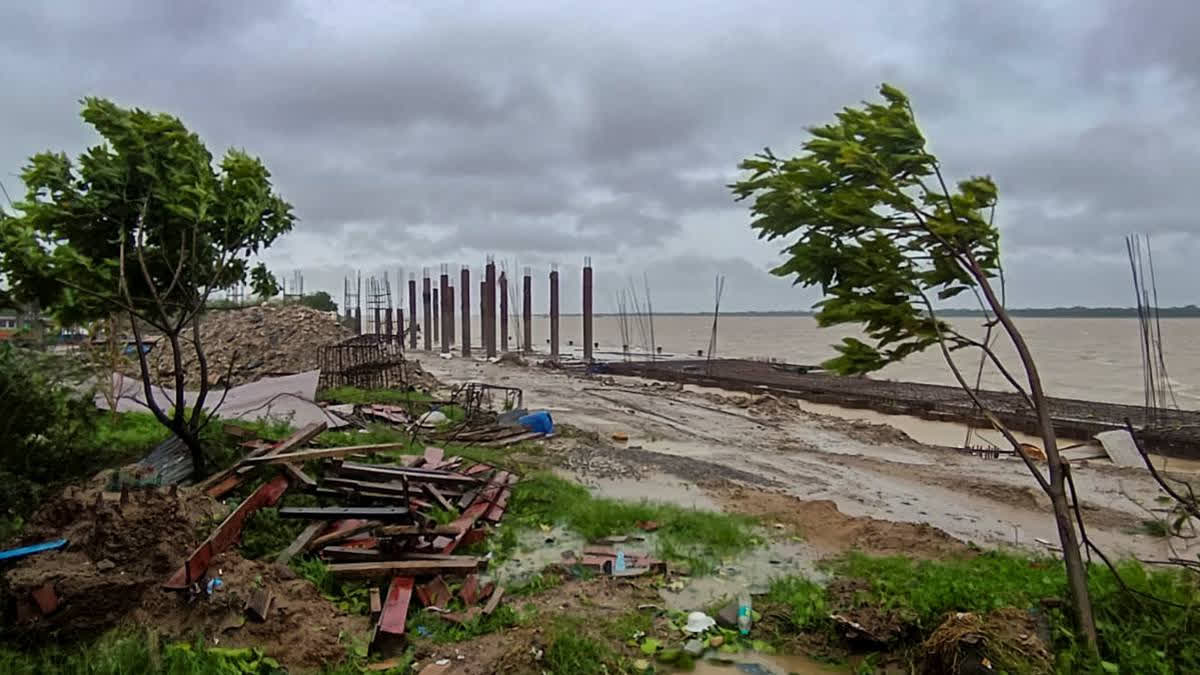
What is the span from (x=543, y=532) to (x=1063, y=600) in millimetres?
4820

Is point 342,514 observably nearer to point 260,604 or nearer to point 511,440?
point 260,604

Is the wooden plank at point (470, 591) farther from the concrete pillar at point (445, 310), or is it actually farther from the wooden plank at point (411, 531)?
the concrete pillar at point (445, 310)

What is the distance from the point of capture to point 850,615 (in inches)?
207

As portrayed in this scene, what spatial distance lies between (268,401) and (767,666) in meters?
10.9

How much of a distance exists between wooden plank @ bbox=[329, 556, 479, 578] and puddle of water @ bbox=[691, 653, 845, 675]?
88.5 inches

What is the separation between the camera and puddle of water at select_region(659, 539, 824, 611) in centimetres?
599

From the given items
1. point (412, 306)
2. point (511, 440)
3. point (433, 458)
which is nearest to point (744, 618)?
point (433, 458)

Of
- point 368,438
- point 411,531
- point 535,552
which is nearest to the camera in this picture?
point 411,531

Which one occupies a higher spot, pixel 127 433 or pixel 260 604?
pixel 127 433

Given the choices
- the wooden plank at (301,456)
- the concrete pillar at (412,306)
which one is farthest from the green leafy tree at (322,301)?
the wooden plank at (301,456)

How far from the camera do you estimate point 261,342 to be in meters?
24.4

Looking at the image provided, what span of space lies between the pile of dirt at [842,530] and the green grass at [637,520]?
0.66 metres

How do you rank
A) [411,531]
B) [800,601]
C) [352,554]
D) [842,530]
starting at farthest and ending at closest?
[842,530] → [411,531] → [352,554] → [800,601]

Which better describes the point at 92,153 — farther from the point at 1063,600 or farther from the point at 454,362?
the point at 454,362
